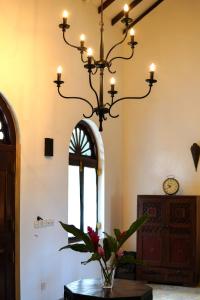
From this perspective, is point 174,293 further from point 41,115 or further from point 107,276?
point 41,115

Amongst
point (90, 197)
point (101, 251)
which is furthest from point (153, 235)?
point (101, 251)

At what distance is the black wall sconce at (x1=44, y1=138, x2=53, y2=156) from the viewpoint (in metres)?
5.25

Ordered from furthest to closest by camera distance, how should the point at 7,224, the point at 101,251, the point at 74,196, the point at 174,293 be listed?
the point at 74,196
the point at 174,293
the point at 7,224
the point at 101,251

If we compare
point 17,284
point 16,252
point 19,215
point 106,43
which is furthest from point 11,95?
point 106,43

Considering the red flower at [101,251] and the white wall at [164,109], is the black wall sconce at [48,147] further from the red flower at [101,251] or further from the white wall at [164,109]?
the white wall at [164,109]

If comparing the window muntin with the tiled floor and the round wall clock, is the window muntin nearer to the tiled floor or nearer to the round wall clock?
the tiled floor

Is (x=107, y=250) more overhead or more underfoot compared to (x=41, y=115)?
more underfoot

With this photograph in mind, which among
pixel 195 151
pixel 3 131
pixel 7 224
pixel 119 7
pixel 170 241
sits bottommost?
pixel 170 241

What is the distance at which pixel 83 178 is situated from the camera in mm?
6359

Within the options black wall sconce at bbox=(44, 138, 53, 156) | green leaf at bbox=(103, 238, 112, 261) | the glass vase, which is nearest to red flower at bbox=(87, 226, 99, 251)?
green leaf at bbox=(103, 238, 112, 261)

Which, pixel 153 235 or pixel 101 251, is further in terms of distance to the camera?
pixel 153 235

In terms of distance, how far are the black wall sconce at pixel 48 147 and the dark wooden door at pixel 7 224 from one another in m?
0.55

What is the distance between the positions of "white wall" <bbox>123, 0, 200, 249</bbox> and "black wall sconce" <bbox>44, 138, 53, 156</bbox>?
7.19ft

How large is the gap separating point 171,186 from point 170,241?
2.73 feet
